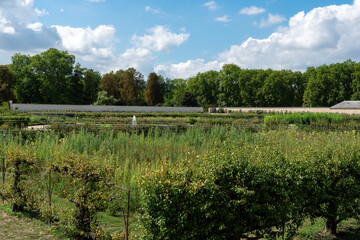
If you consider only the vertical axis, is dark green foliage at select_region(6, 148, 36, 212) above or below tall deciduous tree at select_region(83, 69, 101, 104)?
below

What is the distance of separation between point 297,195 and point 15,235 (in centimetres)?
433

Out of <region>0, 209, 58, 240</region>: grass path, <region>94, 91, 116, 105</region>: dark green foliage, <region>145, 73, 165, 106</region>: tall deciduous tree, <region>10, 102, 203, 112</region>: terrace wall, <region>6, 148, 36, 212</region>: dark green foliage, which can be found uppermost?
<region>145, 73, 165, 106</region>: tall deciduous tree

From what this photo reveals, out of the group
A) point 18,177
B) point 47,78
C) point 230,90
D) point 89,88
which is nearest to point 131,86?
point 89,88

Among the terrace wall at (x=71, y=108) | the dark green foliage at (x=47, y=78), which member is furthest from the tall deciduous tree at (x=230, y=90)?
the dark green foliage at (x=47, y=78)

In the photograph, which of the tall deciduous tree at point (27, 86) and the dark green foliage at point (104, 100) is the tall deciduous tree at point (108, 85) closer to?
the dark green foliage at point (104, 100)

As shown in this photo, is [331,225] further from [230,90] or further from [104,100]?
[230,90]

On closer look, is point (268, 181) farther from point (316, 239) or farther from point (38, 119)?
point (38, 119)

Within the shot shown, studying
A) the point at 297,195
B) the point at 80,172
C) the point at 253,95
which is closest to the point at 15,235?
the point at 80,172

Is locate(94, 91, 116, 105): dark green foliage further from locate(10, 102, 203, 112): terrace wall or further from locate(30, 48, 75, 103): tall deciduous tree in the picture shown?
locate(30, 48, 75, 103): tall deciduous tree

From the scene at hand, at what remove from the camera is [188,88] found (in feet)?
199

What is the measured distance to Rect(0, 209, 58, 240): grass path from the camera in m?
4.93

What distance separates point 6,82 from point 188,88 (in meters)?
30.8

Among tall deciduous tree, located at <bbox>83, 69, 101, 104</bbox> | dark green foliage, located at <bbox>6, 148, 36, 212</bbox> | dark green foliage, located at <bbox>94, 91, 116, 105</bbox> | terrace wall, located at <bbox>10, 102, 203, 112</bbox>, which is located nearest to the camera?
dark green foliage, located at <bbox>6, 148, 36, 212</bbox>

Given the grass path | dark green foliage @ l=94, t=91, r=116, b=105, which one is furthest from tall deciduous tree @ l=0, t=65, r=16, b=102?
the grass path
